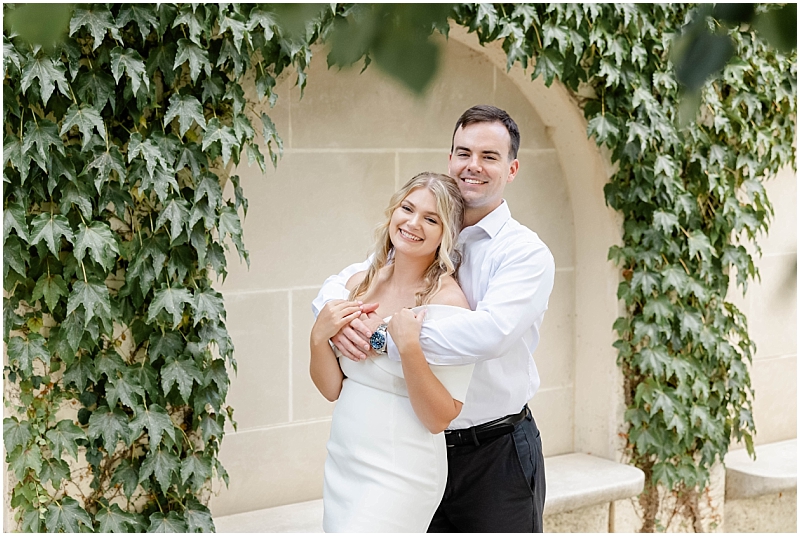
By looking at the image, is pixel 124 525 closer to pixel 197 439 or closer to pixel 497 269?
pixel 197 439

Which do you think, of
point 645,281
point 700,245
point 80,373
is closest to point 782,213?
point 700,245

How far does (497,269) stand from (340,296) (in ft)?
1.31

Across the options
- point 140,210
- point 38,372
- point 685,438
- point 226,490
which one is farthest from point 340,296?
point 685,438

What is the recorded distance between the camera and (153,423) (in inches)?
111

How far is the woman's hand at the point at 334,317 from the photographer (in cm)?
203

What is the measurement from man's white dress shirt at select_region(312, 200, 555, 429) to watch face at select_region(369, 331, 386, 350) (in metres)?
0.02

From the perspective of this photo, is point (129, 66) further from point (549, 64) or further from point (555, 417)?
point (555, 417)

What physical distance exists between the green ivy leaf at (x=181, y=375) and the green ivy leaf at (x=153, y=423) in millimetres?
82

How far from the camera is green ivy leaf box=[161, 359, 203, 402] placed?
9.34ft

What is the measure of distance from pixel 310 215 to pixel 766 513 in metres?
2.70

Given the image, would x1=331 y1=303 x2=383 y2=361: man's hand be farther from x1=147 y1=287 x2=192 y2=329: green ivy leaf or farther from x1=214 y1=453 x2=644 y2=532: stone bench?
x1=214 y1=453 x2=644 y2=532: stone bench

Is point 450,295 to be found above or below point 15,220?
below

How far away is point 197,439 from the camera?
3016 mm

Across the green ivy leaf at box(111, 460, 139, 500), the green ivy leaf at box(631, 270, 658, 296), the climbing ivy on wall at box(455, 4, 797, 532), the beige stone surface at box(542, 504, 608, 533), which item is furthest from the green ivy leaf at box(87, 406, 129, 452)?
the green ivy leaf at box(631, 270, 658, 296)
